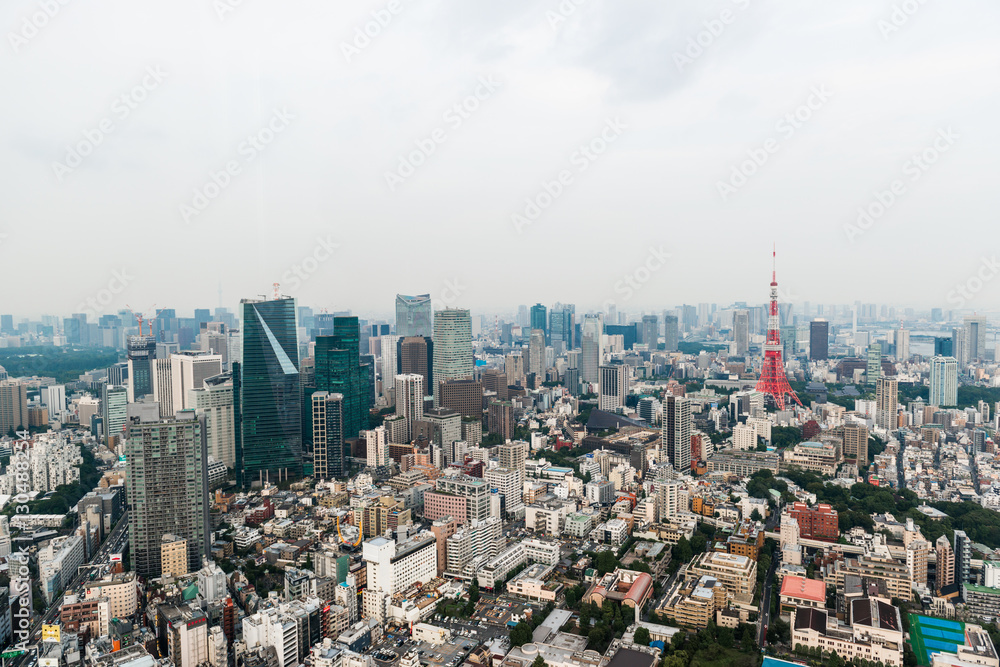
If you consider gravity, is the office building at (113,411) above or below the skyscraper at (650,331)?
below

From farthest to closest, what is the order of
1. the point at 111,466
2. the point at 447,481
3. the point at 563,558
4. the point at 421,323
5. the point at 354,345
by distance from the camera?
the point at 421,323 < the point at 354,345 < the point at 111,466 < the point at 447,481 < the point at 563,558

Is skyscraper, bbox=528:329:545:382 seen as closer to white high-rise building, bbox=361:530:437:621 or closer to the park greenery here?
the park greenery

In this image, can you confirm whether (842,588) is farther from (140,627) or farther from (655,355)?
(655,355)

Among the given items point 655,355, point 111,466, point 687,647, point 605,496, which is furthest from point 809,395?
point 111,466

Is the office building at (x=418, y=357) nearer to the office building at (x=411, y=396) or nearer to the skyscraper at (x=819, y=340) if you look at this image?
the office building at (x=411, y=396)

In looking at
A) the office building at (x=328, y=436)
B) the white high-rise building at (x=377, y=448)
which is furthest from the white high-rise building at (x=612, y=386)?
the office building at (x=328, y=436)
